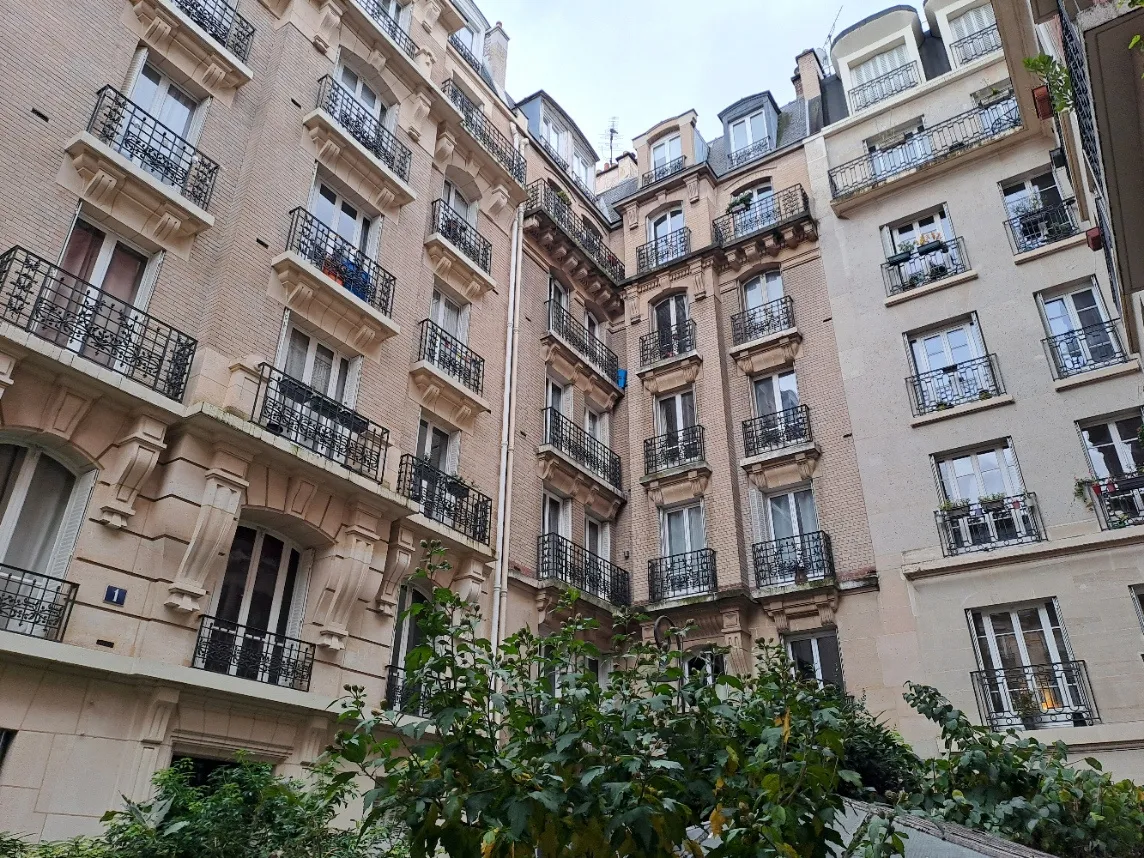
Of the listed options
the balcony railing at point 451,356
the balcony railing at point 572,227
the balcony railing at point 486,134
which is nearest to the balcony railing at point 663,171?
the balcony railing at point 572,227

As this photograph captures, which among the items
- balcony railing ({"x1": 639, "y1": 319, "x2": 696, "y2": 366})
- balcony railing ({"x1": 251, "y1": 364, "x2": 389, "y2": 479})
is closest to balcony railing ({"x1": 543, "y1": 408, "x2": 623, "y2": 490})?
balcony railing ({"x1": 639, "y1": 319, "x2": 696, "y2": 366})

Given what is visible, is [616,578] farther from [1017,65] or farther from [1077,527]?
[1017,65]

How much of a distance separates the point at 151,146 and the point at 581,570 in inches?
463

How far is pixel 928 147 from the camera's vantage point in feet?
65.6

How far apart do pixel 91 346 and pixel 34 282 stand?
981mm

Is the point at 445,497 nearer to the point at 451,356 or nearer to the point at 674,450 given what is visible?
the point at 451,356

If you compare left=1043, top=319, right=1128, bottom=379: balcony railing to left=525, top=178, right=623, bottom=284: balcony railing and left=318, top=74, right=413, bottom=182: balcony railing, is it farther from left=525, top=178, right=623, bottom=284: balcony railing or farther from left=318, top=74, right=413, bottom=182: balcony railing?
left=318, top=74, right=413, bottom=182: balcony railing

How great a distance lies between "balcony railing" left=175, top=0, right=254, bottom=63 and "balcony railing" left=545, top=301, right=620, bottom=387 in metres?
9.00

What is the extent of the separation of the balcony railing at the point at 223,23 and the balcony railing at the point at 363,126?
1455mm

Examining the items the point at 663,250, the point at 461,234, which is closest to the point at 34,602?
the point at 461,234

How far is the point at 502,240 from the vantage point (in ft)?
65.4

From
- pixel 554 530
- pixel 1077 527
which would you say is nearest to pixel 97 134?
pixel 554 530

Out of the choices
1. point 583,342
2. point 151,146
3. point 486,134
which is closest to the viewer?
point 151,146

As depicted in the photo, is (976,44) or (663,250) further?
(663,250)
